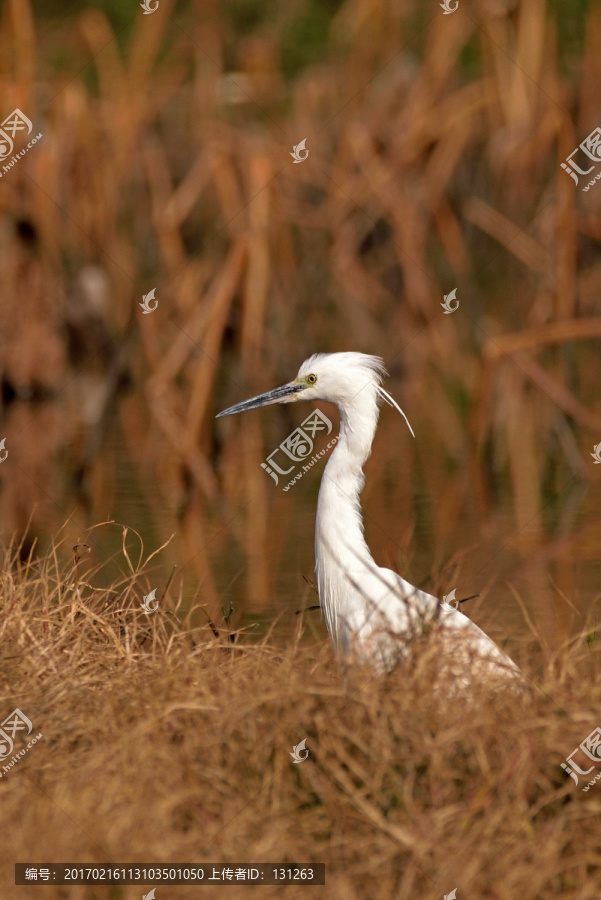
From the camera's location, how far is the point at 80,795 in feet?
10.0

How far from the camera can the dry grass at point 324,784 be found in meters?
2.86

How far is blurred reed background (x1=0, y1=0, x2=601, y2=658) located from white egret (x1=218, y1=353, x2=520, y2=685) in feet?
0.47

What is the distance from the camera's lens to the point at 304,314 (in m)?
14.8

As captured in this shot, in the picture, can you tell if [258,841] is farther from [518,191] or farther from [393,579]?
[518,191]

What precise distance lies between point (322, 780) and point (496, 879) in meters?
0.46

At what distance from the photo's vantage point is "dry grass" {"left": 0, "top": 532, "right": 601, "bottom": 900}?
112 inches
